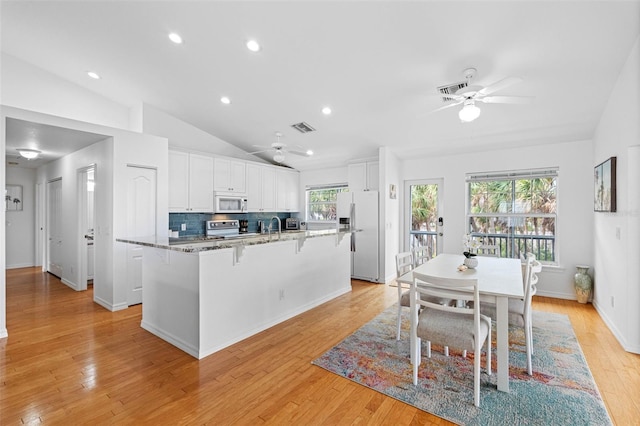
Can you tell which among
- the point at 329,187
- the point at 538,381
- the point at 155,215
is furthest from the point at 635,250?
the point at 155,215

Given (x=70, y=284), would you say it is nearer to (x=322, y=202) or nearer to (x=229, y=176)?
(x=229, y=176)

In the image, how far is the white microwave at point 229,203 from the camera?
561 centimetres

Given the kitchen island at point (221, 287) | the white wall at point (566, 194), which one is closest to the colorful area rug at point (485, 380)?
the kitchen island at point (221, 287)

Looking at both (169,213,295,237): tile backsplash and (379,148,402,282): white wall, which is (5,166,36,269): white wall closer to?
(169,213,295,237): tile backsplash

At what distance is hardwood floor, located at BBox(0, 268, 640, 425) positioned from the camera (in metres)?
1.96

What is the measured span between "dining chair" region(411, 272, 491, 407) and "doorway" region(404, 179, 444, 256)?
3.53m

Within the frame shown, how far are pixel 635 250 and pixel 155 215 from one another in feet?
18.9

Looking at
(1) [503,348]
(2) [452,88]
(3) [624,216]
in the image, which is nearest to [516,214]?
(3) [624,216]

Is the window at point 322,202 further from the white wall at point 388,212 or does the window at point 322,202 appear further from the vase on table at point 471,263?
the vase on table at point 471,263

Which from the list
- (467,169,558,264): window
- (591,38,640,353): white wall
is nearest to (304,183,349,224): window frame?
(467,169,558,264): window

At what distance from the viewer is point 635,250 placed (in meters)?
2.76

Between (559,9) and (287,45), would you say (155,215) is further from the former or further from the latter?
(559,9)

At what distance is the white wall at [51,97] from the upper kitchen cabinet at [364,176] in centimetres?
421

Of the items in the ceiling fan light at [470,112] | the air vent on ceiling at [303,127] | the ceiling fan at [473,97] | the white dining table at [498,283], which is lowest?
the white dining table at [498,283]
